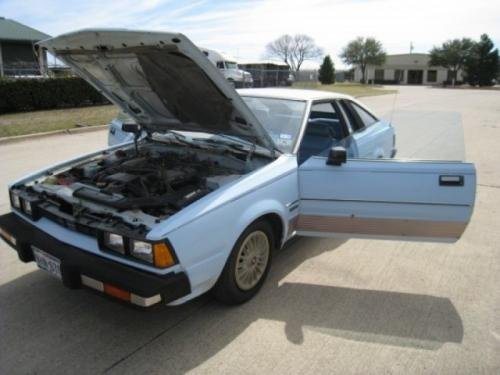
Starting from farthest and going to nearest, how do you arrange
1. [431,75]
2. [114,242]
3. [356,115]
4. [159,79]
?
[431,75] < [356,115] < [159,79] < [114,242]

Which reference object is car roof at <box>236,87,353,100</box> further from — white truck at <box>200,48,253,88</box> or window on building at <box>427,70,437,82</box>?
window on building at <box>427,70,437,82</box>

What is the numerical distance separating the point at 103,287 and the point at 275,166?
4.93 ft

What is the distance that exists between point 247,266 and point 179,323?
2.03 feet

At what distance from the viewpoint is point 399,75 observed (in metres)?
82.9

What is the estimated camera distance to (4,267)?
3.77 m

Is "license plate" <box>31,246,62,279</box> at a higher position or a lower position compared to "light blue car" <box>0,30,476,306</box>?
lower

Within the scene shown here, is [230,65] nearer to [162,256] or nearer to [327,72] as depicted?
[327,72]

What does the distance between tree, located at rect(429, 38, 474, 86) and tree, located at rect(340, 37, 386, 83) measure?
8.91 meters

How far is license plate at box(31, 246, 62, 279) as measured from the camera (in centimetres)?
283

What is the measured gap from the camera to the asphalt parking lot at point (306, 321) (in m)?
2.69

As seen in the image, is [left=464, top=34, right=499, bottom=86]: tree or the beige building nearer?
[left=464, top=34, right=499, bottom=86]: tree

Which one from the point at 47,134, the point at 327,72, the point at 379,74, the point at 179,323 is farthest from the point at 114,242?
the point at 379,74

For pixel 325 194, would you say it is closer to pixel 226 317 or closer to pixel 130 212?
pixel 226 317

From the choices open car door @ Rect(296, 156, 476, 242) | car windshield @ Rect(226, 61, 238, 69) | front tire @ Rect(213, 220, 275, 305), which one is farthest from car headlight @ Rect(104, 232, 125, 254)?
car windshield @ Rect(226, 61, 238, 69)
